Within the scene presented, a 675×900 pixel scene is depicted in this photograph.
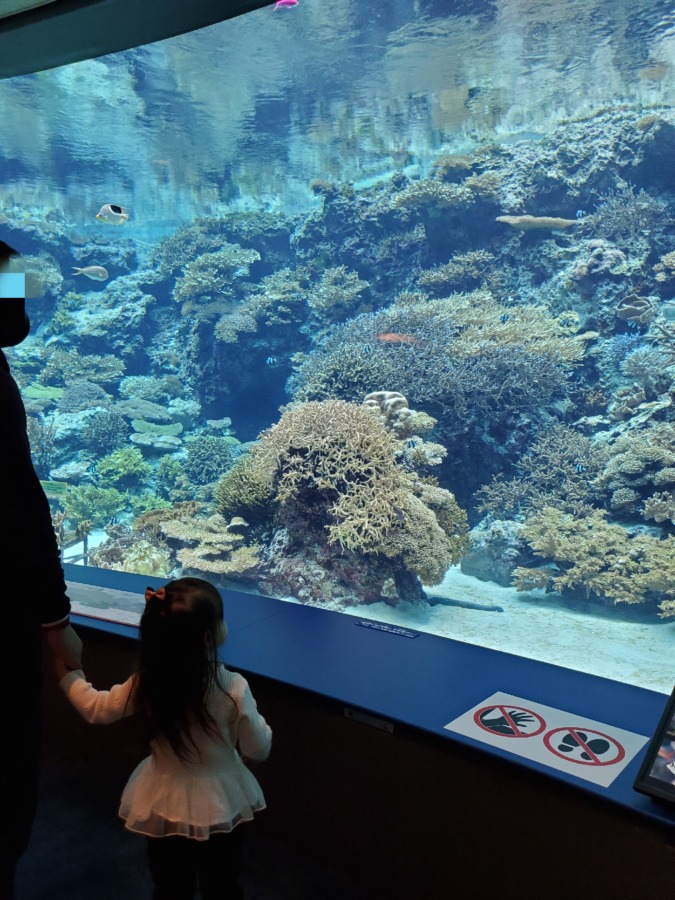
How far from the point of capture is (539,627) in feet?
23.4

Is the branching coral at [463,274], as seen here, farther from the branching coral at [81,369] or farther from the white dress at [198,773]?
the white dress at [198,773]

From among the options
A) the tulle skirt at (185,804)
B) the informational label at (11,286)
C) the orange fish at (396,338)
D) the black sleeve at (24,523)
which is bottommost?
the tulle skirt at (185,804)

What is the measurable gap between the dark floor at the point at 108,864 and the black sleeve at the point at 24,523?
123 centimetres

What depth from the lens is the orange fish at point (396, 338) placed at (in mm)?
9930

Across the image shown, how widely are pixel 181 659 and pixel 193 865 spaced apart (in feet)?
1.88

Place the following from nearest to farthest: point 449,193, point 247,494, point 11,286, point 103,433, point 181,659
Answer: point 181,659
point 11,286
point 247,494
point 449,193
point 103,433

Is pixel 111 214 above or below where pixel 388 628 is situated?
above

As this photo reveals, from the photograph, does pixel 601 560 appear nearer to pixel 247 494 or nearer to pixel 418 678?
pixel 247 494

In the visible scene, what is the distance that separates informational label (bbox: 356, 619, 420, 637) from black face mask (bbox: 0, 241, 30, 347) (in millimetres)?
1858

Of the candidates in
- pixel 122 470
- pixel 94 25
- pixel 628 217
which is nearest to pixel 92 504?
pixel 122 470

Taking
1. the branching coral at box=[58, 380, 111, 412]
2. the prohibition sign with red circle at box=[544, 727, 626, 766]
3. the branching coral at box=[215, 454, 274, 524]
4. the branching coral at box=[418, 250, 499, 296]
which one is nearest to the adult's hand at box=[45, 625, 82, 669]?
the prohibition sign with red circle at box=[544, 727, 626, 766]

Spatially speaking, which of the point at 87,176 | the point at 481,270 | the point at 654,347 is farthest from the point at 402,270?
the point at 87,176

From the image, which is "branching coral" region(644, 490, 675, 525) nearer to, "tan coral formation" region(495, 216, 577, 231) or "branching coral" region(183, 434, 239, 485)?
"tan coral formation" region(495, 216, 577, 231)

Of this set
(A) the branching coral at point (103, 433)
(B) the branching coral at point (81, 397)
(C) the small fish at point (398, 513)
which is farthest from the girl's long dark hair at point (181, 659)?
(B) the branching coral at point (81, 397)
